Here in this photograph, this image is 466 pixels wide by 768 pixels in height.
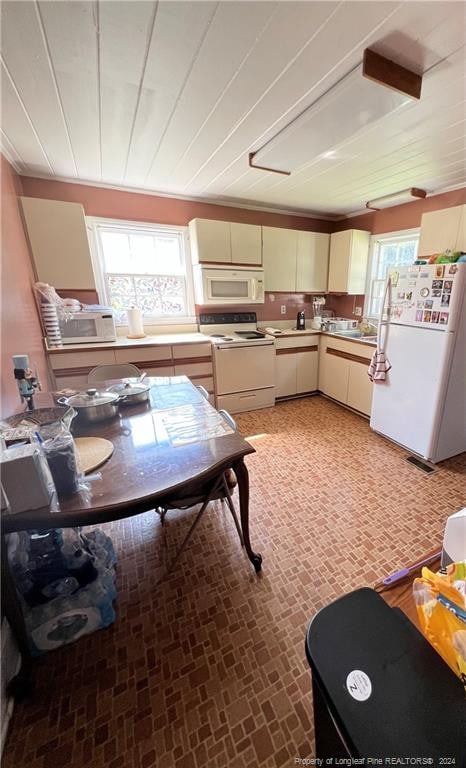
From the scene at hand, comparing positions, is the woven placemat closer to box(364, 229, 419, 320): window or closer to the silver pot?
the silver pot

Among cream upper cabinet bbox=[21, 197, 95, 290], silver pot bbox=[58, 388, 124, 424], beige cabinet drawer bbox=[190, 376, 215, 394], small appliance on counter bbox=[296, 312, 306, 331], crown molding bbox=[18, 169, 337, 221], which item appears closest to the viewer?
silver pot bbox=[58, 388, 124, 424]

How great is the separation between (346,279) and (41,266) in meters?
3.43

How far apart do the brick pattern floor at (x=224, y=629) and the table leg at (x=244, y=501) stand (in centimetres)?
8

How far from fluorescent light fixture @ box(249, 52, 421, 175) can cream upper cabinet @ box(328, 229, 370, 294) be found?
1.65m

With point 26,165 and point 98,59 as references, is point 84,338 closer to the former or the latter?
point 26,165

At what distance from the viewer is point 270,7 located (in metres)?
1.04

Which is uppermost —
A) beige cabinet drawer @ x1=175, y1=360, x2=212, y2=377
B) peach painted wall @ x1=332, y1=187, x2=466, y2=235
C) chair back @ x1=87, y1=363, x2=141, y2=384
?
peach painted wall @ x1=332, y1=187, x2=466, y2=235

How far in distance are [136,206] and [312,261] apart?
2.27m

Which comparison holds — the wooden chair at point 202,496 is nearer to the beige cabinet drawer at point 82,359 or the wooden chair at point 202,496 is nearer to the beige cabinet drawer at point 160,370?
the beige cabinet drawer at point 160,370

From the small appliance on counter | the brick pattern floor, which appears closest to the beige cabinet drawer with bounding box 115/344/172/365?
the brick pattern floor

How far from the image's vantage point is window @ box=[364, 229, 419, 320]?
11.0 ft

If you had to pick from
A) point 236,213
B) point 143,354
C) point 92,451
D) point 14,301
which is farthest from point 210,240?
point 92,451

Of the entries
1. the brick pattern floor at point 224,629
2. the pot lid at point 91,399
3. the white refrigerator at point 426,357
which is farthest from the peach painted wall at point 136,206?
the brick pattern floor at point 224,629

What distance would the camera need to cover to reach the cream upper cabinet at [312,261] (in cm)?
376
